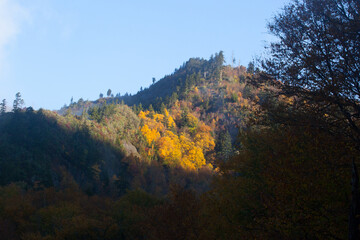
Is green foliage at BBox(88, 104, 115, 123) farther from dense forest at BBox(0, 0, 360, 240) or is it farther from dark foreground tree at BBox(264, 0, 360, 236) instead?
dark foreground tree at BBox(264, 0, 360, 236)

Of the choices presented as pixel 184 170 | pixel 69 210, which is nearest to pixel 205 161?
pixel 184 170

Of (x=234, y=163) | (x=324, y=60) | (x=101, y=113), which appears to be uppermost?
(x=101, y=113)

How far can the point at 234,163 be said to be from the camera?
58.0ft

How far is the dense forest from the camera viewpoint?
28.1 ft

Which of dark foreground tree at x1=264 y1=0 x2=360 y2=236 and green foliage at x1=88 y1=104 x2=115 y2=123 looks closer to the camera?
dark foreground tree at x1=264 y1=0 x2=360 y2=236

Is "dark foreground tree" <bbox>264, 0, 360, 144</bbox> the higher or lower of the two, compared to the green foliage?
lower

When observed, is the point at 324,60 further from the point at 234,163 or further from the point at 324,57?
the point at 234,163

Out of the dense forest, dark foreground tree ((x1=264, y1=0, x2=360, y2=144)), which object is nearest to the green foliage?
the dense forest

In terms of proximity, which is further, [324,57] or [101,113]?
[101,113]

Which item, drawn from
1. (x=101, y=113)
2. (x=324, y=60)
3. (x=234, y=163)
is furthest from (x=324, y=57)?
(x=101, y=113)

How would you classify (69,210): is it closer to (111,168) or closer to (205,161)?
(111,168)

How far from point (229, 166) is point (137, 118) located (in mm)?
97418

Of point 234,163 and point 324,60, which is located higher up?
point 324,60

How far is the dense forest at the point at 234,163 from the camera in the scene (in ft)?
28.1
